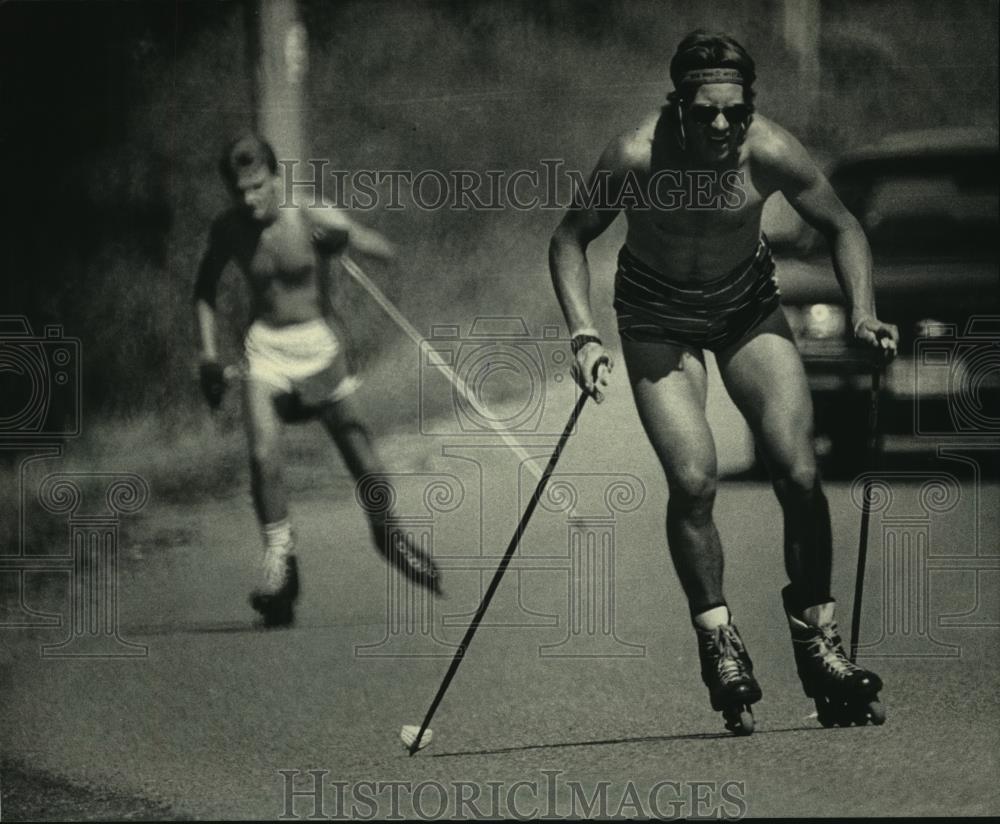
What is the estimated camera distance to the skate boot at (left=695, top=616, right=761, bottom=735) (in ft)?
23.6

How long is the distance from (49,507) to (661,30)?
3.06 m

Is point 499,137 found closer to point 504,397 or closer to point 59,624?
point 504,397

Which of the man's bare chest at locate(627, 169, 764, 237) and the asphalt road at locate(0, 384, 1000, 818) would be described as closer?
the man's bare chest at locate(627, 169, 764, 237)

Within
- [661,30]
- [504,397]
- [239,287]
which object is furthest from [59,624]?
[661,30]

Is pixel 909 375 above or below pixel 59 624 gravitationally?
above

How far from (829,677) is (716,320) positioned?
1445mm

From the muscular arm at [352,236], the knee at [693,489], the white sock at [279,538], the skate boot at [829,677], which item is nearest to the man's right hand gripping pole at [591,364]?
the knee at [693,489]

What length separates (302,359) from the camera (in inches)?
291

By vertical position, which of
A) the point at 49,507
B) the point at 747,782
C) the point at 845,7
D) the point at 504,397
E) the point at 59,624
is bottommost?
the point at 747,782

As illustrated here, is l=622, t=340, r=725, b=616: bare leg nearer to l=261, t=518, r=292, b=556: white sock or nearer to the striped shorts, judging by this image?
the striped shorts

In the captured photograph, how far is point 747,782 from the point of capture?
7199mm

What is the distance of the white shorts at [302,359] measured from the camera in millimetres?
7371

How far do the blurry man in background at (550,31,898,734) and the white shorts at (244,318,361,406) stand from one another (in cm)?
92

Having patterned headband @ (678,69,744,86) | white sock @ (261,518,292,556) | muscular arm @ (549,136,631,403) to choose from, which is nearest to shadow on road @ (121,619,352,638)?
white sock @ (261,518,292,556)
